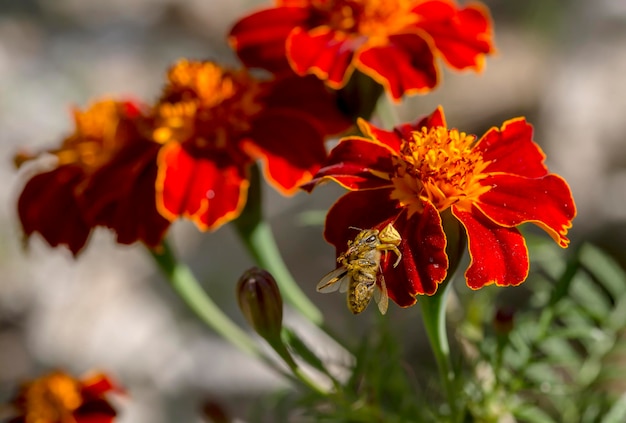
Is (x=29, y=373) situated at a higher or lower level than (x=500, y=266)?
lower

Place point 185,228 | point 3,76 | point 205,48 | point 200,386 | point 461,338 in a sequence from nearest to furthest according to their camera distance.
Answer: point 461,338 → point 200,386 → point 185,228 → point 3,76 → point 205,48

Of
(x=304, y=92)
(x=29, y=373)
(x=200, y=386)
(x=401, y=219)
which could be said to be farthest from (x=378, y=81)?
(x=29, y=373)

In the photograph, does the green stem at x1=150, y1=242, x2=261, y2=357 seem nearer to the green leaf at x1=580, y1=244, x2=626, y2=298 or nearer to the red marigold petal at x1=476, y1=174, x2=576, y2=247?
the red marigold petal at x1=476, y1=174, x2=576, y2=247

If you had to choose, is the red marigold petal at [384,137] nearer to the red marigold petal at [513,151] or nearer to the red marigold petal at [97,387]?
the red marigold petal at [513,151]

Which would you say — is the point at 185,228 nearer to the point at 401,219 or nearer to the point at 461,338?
the point at 461,338

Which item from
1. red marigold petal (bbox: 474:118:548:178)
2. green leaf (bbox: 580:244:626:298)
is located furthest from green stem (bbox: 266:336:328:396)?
green leaf (bbox: 580:244:626:298)

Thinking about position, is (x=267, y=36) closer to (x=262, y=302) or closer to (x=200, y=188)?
(x=200, y=188)

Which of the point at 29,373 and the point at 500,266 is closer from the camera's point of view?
the point at 500,266
